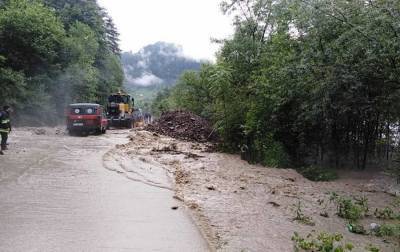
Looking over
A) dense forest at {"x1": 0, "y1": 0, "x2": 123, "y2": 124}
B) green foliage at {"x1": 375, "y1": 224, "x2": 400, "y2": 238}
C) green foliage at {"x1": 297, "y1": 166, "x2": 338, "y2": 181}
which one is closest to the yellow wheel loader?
dense forest at {"x1": 0, "y1": 0, "x2": 123, "y2": 124}

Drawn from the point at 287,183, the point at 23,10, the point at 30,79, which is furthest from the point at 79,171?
the point at 23,10

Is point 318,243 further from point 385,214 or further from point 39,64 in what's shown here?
point 39,64

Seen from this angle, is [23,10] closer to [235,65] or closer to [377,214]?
[235,65]

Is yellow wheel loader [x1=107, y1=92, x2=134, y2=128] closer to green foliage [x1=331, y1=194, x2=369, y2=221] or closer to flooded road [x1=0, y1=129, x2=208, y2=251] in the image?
flooded road [x1=0, y1=129, x2=208, y2=251]

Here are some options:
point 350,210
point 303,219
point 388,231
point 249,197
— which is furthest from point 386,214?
point 249,197

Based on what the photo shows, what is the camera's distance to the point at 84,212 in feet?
28.9

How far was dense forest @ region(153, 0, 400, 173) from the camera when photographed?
12032 mm

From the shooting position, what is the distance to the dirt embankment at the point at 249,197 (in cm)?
770

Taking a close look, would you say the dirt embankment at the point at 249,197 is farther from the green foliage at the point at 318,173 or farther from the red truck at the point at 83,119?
the red truck at the point at 83,119

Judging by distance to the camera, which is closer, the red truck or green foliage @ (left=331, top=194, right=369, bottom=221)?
green foliage @ (left=331, top=194, right=369, bottom=221)

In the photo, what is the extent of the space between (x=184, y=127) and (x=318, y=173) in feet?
36.9

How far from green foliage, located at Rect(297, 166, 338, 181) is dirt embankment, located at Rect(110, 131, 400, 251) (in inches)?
14.9

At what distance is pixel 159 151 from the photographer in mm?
18328

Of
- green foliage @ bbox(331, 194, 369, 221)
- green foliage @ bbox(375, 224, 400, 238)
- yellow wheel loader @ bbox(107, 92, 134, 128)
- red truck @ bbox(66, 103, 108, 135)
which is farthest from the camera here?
yellow wheel loader @ bbox(107, 92, 134, 128)
